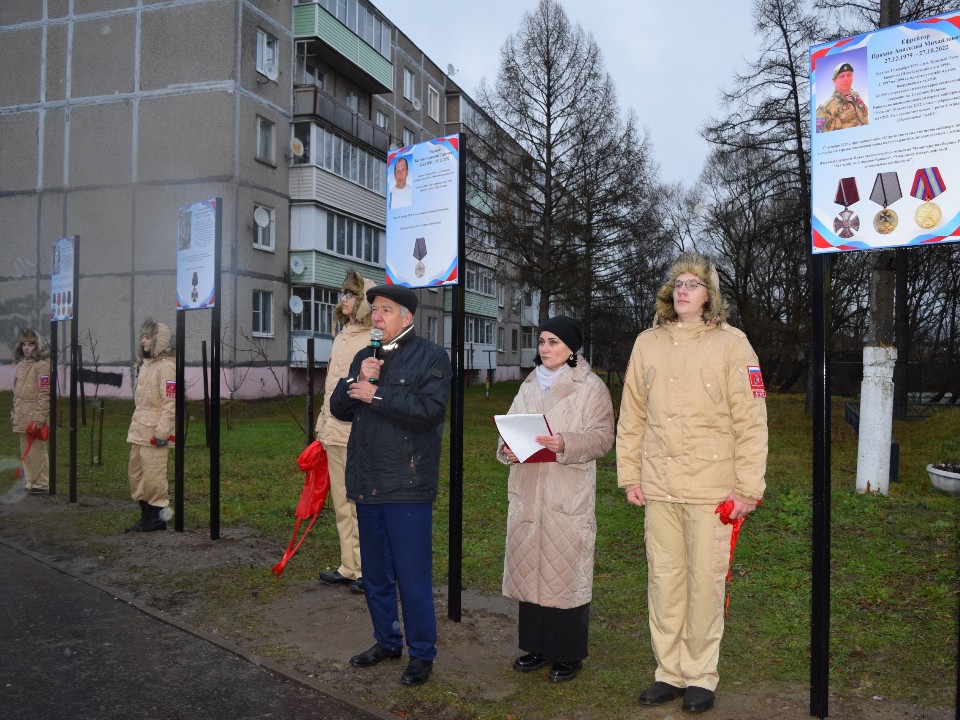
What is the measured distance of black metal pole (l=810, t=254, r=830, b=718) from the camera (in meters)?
4.07

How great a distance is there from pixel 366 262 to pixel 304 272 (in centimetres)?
423

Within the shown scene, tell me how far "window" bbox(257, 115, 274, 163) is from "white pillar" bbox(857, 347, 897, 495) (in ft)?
75.7

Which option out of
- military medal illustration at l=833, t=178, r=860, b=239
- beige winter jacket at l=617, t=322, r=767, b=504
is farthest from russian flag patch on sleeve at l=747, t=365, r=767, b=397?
military medal illustration at l=833, t=178, r=860, b=239

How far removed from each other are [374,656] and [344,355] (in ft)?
7.59

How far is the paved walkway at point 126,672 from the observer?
4270 millimetres

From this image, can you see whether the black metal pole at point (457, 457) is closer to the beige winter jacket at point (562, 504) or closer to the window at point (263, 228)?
the beige winter jacket at point (562, 504)

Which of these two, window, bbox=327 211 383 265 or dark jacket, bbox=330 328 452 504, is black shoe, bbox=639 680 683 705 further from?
window, bbox=327 211 383 265

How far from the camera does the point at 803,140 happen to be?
2423 cm

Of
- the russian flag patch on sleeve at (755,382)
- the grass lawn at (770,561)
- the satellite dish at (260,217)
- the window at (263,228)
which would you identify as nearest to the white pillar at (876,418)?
the grass lawn at (770,561)

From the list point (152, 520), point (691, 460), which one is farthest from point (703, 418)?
point (152, 520)

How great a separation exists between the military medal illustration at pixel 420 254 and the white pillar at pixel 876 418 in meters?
6.68

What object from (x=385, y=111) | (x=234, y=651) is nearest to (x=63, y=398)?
(x=385, y=111)

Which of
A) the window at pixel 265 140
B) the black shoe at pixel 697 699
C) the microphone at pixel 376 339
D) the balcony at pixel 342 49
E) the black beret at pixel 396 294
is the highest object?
the balcony at pixel 342 49

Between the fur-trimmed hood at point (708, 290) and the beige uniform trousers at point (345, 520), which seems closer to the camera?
the fur-trimmed hood at point (708, 290)
